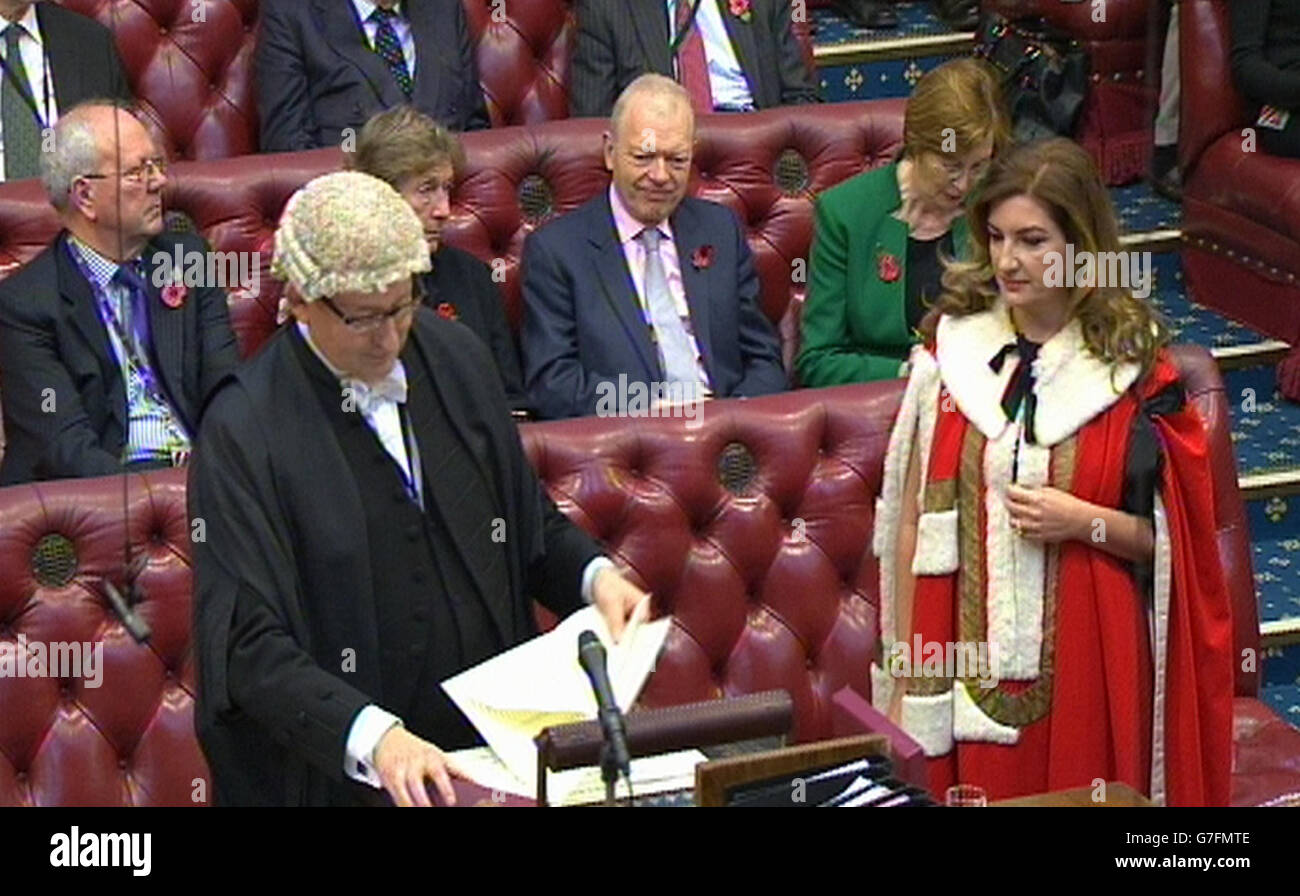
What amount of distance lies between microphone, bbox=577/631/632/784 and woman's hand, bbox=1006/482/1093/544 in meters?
0.79

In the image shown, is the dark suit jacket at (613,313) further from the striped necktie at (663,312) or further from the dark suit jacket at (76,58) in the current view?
the dark suit jacket at (76,58)

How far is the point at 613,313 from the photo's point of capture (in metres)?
4.18

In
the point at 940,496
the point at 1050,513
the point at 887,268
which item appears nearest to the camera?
the point at 1050,513

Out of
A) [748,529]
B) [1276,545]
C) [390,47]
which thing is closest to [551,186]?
[390,47]

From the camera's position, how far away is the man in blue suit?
4.16 m

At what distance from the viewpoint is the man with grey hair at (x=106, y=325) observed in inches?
154

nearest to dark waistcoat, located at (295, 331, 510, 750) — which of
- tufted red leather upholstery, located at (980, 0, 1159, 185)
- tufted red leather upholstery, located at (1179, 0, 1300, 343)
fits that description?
tufted red leather upholstery, located at (1179, 0, 1300, 343)

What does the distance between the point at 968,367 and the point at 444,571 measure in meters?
0.68

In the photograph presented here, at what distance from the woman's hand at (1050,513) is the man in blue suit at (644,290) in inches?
45.0

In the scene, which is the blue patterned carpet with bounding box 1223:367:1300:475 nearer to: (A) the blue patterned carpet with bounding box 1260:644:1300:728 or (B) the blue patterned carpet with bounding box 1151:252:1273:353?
(B) the blue patterned carpet with bounding box 1151:252:1273:353

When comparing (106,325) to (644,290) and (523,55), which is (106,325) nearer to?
(644,290)

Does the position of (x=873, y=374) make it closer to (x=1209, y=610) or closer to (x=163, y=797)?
(x=1209, y=610)

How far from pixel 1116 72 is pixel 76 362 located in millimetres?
2581

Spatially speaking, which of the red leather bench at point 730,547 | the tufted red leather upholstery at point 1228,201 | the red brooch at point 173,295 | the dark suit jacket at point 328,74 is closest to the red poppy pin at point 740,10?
the dark suit jacket at point 328,74
